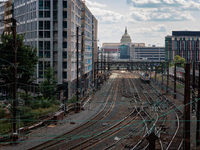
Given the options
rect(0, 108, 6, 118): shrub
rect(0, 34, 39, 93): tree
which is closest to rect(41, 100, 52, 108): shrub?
rect(0, 34, 39, 93): tree

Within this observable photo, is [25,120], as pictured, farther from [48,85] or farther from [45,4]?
[45,4]

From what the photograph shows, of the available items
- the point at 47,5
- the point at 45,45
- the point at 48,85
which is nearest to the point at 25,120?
the point at 48,85

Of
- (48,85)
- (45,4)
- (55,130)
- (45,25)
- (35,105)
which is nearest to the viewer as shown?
(55,130)

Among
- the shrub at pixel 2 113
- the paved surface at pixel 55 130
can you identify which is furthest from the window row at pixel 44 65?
the shrub at pixel 2 113

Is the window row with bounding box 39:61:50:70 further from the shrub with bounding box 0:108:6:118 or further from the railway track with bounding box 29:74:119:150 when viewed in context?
the shrub with bounding box 0:108:6:118

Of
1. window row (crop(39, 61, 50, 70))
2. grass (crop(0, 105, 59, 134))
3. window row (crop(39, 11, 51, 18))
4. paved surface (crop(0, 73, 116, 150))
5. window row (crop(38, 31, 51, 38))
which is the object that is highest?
window row (crop(39, 11, 51, 18))

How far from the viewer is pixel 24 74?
25438 mm

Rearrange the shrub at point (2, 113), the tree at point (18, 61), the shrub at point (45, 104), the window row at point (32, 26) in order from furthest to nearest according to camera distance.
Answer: the window row at point (32, 26) < the shrub at point (45, 104) < the tree at point (18, 61) < the shrub at point (2, 113)

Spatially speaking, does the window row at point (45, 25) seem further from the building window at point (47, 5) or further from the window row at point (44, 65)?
the window row at point (44, 65)

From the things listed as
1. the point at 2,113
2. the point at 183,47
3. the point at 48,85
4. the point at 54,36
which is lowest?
the point at 2,113

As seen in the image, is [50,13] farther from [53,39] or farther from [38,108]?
[38,108]

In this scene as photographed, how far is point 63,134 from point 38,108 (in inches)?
298

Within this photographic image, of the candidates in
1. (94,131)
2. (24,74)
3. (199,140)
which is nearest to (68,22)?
(24,74)

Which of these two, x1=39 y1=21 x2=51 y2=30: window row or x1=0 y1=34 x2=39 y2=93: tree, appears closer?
x1=0 y1=34 x2=39 y2=93: tree
